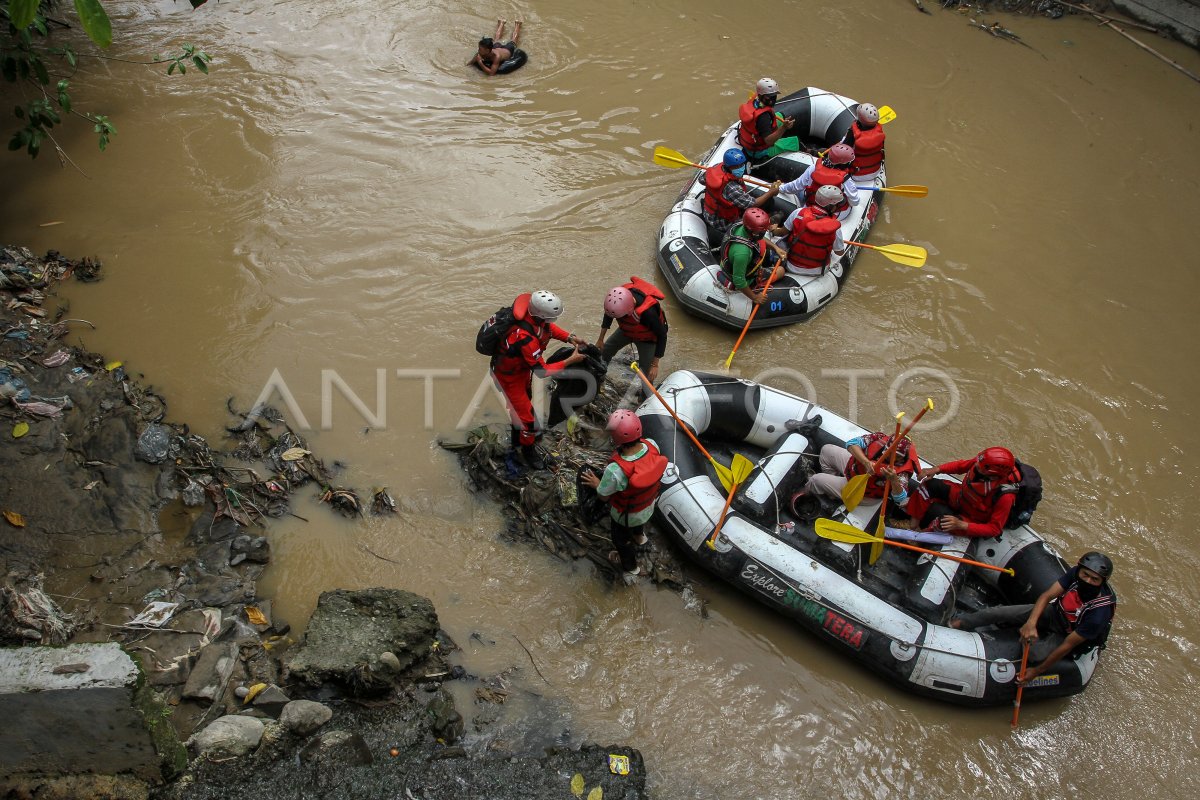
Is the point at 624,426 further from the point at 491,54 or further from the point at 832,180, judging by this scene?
the point at 491,54

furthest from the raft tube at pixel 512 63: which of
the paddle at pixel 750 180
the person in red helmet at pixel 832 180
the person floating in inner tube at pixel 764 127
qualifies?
the person in red helmet at pixel 832 180

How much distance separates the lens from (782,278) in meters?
6.81

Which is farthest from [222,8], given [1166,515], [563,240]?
[1166,515]

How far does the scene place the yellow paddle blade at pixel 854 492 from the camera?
15.9ft

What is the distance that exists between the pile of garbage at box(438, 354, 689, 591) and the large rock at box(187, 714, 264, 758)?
193 centimetres

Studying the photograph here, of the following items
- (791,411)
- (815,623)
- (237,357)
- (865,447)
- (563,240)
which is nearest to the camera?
(815,623)

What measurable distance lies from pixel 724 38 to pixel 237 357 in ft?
24.5

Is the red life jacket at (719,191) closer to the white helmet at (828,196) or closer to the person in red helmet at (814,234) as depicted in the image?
the person in red helmet at (814,234)

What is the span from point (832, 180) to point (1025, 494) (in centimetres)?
334

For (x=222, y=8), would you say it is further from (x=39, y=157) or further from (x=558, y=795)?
(x=558, y=795)

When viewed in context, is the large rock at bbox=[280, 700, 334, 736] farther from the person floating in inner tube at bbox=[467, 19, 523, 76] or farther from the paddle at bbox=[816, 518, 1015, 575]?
the person floating in inner tube at bbox=[467, 19, 523, 76]

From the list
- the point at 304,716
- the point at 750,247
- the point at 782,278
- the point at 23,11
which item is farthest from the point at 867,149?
the point at 304,716

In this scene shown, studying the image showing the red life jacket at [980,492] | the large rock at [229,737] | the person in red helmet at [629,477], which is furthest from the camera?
the red life jacket at [980,492]

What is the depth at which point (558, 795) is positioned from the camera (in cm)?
379
